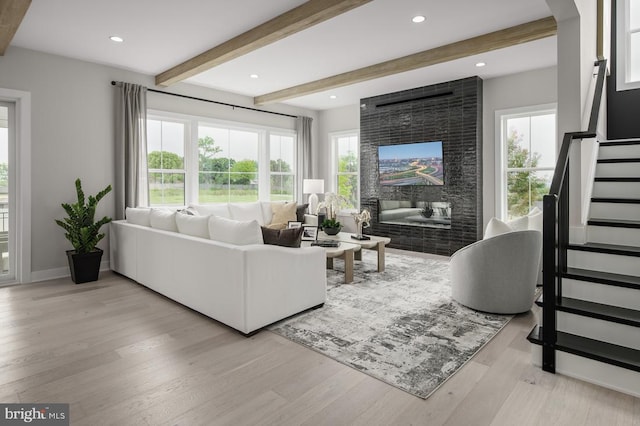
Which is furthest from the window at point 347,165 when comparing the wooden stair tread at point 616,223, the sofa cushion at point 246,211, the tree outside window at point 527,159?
the wooden stair tread at point 616,223

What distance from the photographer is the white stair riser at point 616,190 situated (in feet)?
10.8

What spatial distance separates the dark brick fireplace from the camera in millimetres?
5617

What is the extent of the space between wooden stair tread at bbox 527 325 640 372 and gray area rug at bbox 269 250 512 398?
51 cm

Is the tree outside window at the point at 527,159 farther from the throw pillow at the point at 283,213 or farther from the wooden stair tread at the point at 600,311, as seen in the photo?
the throw pillow at the point at 283,213

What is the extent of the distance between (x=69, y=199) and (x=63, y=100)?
1233 millimetres

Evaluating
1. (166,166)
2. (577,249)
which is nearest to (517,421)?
(577,249)

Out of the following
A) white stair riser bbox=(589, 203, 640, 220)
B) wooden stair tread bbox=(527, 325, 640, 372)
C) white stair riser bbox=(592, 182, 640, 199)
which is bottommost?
wooden stair tread bbox=(527, 325, 640, 372)

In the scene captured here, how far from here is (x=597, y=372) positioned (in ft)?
6.95

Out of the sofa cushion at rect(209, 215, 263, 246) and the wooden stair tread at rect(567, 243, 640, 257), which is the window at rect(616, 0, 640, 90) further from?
the sofa cushion at rect(209, 215, 263, 246)

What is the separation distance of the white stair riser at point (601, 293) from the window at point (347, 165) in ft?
16.8

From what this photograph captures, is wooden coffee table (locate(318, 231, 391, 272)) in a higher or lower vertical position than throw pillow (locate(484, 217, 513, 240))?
lower

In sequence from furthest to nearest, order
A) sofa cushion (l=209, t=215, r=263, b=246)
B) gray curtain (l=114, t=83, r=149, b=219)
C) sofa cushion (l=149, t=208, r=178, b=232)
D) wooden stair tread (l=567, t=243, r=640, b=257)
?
gray curtain (l=114, t=83, r=149, b=219) < sofa cushion (l=149, t=208, r=178, b=232) < sofa cushion (l=209, t=215, r=263, b=246) < wooden stair tread (l=567, t=243, r=640, b=257)

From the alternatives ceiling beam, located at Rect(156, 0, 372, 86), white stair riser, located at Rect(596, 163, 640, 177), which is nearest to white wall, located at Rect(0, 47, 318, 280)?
ceiling beam, located at Rect(156, 0, 372, 86)

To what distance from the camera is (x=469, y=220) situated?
5.69 meters
